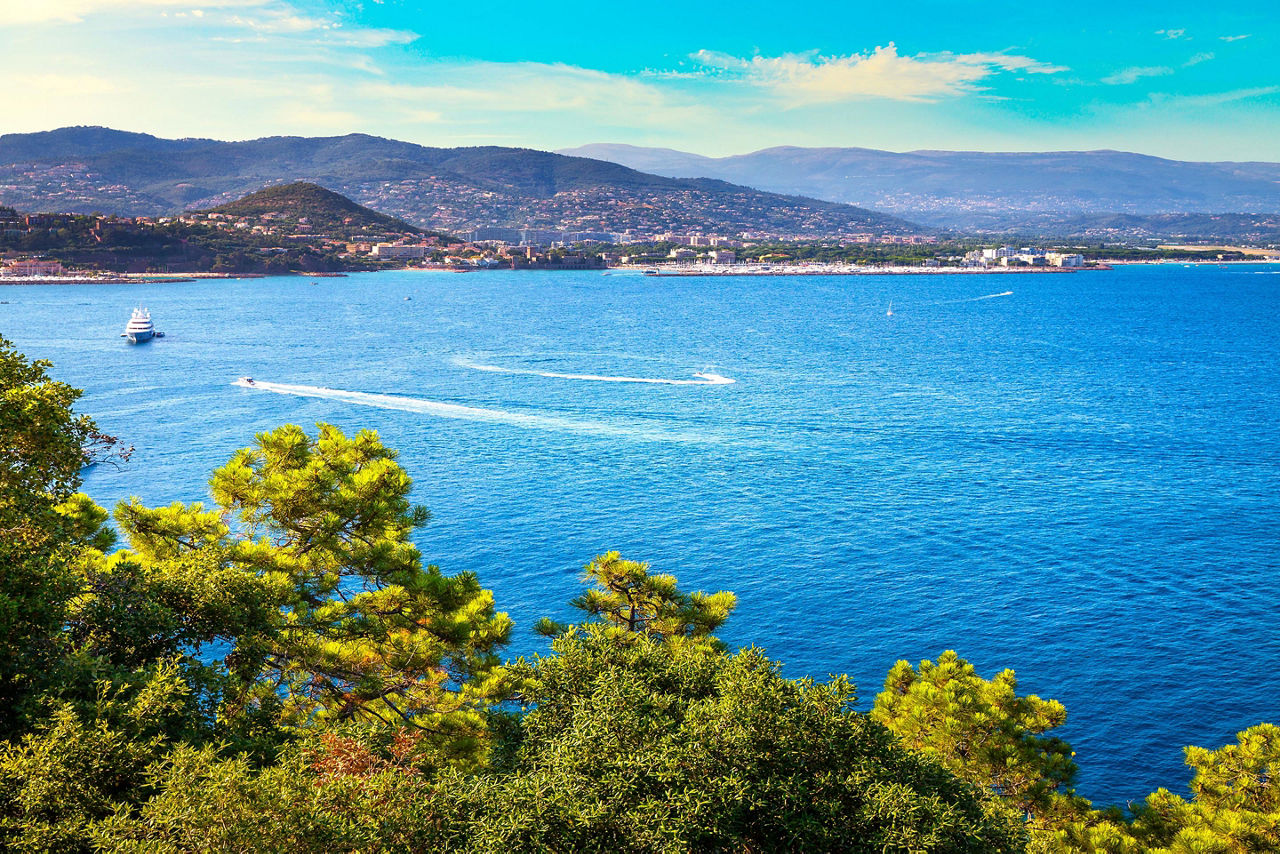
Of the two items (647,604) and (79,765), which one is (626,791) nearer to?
(79,765)

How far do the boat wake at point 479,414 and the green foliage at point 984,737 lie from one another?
33414 mm

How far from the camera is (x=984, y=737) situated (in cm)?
1402

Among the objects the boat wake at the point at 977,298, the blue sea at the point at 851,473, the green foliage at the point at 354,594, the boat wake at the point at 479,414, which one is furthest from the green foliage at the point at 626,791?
the boat wake at the point at 977,298

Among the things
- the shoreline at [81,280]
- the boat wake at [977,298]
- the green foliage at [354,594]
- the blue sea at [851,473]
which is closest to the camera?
the green foliage at [354,594]

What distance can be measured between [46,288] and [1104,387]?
151447 mm

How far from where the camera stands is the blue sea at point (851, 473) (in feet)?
85.0

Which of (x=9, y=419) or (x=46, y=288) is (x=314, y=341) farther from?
(x=46, y=288)

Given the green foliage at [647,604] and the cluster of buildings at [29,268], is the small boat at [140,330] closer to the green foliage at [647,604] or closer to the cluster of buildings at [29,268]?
the green foliage at [647,604]

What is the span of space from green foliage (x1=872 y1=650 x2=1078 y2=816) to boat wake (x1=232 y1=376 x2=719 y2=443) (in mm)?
33414

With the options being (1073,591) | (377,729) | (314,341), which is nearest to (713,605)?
(377,729)

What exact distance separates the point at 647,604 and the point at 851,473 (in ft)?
91.6

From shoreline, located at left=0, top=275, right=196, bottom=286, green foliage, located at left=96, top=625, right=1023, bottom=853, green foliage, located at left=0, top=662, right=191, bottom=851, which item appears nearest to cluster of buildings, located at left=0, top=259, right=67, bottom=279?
shoreline, located at left=0, top=275, right=196, bottom=286

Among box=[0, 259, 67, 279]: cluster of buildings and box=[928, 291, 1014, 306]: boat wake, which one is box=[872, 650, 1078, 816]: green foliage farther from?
box=[0, 259, 67, 279]: cluster of buildings

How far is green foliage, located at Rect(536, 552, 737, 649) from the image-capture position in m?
15.6
